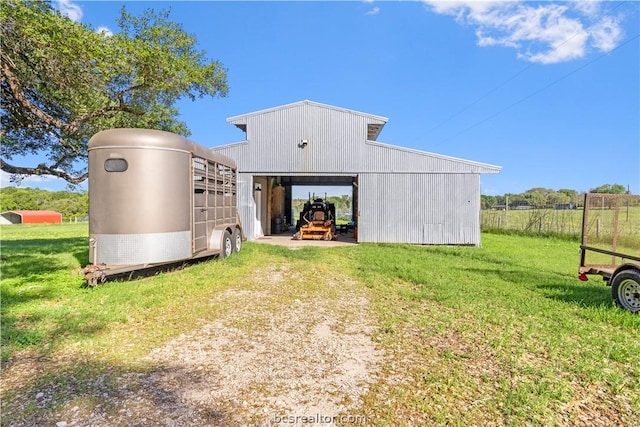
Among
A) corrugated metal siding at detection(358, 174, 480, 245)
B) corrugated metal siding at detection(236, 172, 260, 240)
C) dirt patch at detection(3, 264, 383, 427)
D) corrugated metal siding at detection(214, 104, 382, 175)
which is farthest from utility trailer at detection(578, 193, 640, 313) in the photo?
corrugated metal siding at detection(236, 172, 260, 240)

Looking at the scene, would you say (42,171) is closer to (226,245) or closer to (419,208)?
(226,245)

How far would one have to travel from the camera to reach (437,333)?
173 inches

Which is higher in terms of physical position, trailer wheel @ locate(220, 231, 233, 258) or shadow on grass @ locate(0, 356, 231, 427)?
trailer wheel @ locate(220, 231, 233, 258)

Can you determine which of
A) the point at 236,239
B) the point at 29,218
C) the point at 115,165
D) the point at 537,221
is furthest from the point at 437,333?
the point at 29,218

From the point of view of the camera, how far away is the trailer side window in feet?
22.1

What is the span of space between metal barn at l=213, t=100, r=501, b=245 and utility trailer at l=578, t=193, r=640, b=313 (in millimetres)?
8300

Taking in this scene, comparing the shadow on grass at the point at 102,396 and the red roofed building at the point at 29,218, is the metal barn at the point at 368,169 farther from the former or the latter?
the red roofed building at the point at 29,218

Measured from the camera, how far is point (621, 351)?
3754 mm

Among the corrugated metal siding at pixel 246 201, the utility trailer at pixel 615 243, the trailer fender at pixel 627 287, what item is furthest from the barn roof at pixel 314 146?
the trailer fender at pixel 627 287

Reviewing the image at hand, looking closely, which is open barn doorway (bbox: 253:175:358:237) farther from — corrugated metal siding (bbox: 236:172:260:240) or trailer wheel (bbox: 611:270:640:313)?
trailer wheel (bbox: 611:270:640:313)

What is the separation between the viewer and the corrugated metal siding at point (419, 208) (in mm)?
14234

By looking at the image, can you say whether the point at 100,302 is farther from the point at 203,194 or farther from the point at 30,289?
the point at 203,194

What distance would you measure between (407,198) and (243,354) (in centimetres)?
1185

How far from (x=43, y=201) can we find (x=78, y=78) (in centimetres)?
7187
